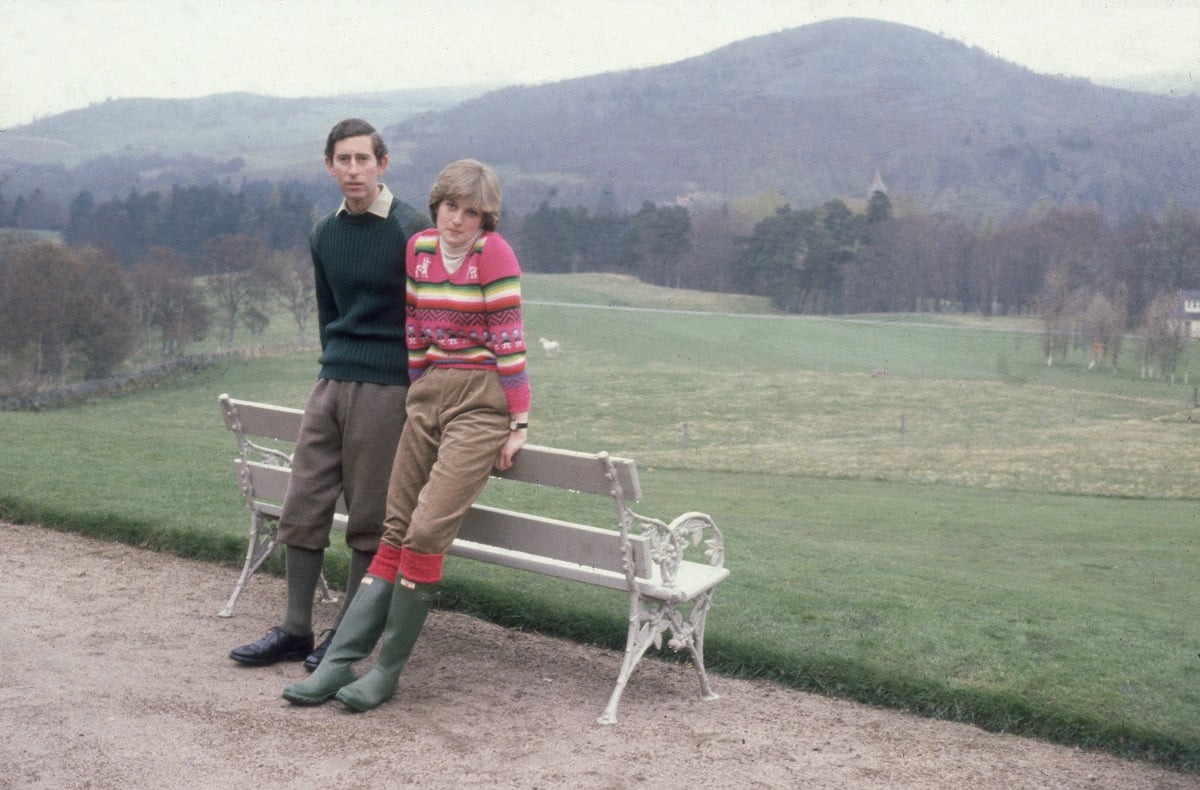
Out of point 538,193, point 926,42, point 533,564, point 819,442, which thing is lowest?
point 819,442

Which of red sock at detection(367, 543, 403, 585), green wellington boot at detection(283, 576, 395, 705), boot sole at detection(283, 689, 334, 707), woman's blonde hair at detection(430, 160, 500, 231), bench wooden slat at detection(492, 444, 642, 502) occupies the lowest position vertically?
boot sole at detection(283, 689, 334, 707)

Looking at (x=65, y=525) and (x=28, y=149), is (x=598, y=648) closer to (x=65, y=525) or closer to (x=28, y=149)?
(x=65, y=525)

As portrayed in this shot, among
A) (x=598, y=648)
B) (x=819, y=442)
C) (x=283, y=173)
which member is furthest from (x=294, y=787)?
(x=283, y=173)

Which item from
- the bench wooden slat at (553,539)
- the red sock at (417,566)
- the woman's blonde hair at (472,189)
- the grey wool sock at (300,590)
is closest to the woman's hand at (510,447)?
the bench wooden slat at (553,539)

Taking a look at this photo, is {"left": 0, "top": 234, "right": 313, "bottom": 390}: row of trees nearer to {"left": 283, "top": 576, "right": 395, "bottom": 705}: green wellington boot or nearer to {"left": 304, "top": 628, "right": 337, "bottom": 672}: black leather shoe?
{"left": 304, "top": 628, "right": 337, "bottom": 672}: black leather shoe

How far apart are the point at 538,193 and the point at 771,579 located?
188 ft

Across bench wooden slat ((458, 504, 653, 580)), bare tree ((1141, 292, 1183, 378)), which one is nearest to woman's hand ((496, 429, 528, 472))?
bench wooden slat ((458, 504, 653, 580))

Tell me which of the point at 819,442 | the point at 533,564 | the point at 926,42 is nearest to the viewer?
the point at 533,564

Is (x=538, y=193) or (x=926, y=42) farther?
(x=926, y=42)

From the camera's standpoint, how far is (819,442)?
32062 mm

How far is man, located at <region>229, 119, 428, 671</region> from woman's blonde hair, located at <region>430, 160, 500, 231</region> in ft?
1.27

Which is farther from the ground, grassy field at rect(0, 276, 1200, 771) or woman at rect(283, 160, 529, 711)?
woman at rect(283, 160, 529, 711)

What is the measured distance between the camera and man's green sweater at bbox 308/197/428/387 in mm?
4770

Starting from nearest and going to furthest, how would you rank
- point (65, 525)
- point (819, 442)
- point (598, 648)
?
1. point (598, 648)
2. point (65, 525)
3. point (819, 442)
